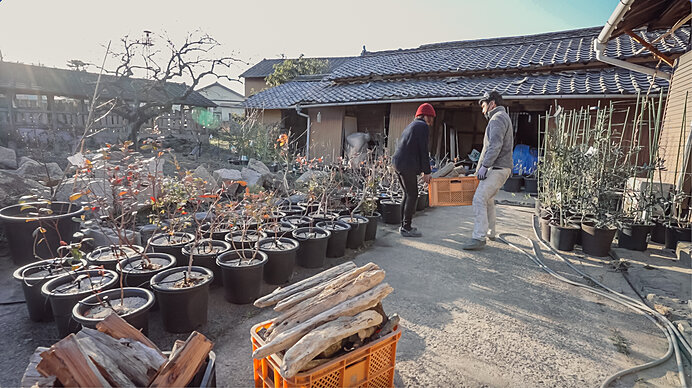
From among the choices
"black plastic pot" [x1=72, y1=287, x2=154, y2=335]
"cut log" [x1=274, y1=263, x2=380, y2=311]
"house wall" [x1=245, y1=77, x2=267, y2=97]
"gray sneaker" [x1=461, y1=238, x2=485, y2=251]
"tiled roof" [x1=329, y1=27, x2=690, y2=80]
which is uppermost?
"house wall" [x1=245, y1=77, x2=267, y2=97]

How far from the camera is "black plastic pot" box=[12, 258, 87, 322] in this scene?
245cm

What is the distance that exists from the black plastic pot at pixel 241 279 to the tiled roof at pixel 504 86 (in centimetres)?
735

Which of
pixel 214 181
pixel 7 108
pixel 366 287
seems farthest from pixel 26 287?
pixel 7 108

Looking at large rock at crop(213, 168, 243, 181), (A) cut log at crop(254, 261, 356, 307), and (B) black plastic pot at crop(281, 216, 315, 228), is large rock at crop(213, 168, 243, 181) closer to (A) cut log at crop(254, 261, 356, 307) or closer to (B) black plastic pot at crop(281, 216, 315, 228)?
(B) black plastic pot at crop(281, 216, 315, 228)

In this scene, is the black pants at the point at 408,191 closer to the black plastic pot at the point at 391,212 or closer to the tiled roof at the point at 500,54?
the black plastic pot at the point at 391,212

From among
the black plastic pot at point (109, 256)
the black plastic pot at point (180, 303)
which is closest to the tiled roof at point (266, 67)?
the black plastic pot at point (109, 256)

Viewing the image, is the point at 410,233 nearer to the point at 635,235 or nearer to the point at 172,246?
the point at 635,235

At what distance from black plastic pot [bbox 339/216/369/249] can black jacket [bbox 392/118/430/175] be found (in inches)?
35.6

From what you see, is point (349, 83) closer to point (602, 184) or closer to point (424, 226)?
point (424, 226)

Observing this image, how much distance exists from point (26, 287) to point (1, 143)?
10.5 meters

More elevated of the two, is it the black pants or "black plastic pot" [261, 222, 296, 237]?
the black pants

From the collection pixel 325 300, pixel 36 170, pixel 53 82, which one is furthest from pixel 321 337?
pixel 53 82

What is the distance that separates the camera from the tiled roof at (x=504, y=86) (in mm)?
7574

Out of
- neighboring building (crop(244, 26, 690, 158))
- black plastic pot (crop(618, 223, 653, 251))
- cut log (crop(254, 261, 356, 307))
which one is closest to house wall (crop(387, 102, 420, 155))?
neighboring building (crop(244, 26, 690, 158))
